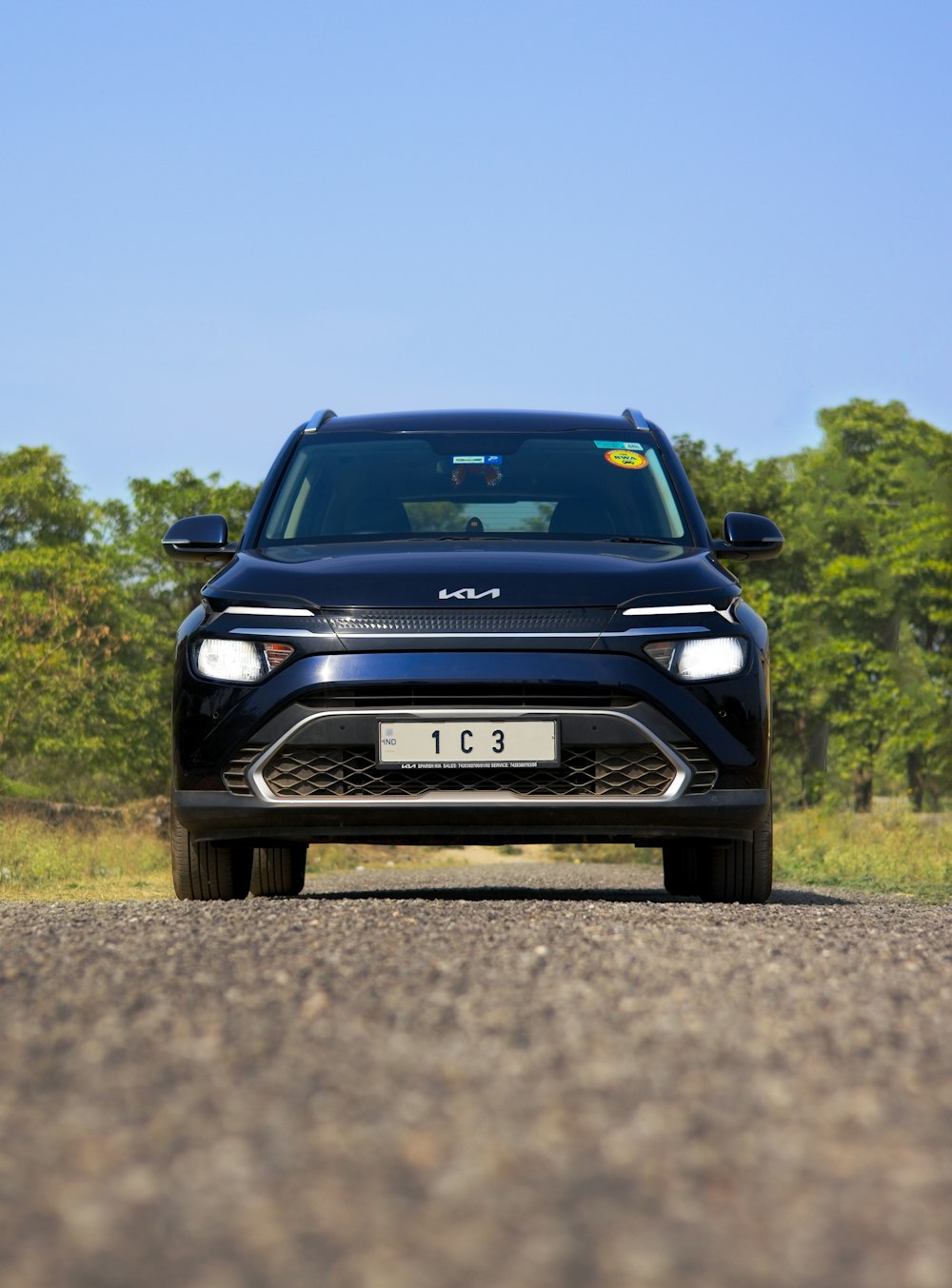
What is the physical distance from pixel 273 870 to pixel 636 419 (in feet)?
8.76

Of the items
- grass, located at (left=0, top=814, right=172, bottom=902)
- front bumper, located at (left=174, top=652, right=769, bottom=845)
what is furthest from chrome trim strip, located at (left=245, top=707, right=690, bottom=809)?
grass, located at (left=0, top=814, right=172, bottom=902)

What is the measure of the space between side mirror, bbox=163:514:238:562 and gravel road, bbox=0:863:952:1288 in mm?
2539

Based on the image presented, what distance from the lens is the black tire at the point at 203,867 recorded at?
638 centimetres

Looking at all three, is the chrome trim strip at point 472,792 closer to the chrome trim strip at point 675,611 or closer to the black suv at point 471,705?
the black suv at point 471,705

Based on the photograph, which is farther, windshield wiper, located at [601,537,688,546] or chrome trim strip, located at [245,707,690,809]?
windshield wiper, located at [601,537,688,546]

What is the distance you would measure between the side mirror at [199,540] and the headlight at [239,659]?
0.91m

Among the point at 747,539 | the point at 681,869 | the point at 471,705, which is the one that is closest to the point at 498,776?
the point at 471,705

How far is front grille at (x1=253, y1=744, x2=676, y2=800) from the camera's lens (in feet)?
19.3

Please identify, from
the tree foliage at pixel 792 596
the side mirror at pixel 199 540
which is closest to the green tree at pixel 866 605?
the tree foliage at pixel 792 596

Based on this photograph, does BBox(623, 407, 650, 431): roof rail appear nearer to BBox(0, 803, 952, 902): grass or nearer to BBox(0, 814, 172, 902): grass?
BBox(0, 803, 952, 902): grass

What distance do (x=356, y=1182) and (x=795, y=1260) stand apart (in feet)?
2.02

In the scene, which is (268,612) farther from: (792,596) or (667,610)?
(792,596)

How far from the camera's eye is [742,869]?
6488 millimetres

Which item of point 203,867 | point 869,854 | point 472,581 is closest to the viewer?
point 472,581
